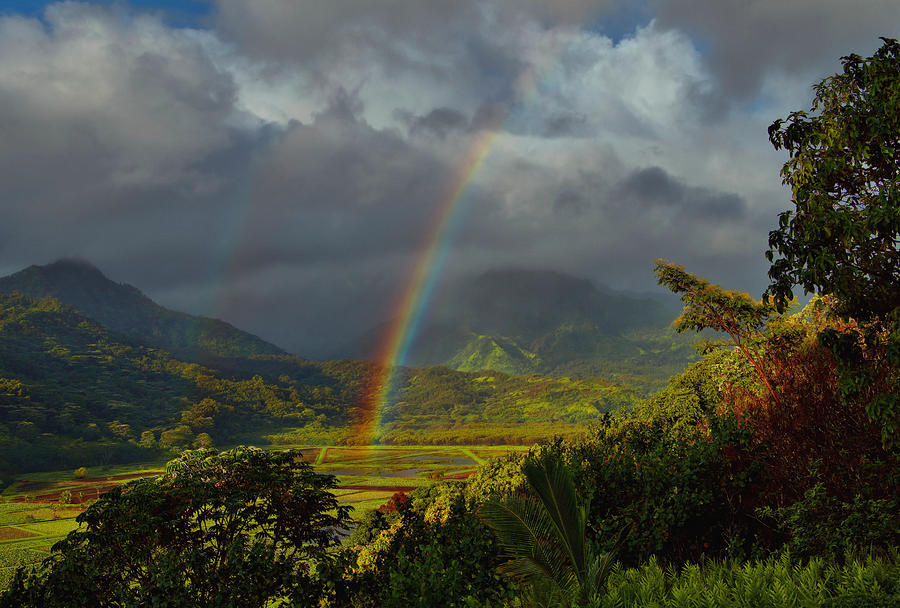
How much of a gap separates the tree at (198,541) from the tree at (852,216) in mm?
7648

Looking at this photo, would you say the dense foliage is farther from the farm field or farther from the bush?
the farm field

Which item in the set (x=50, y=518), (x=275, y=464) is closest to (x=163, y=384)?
(x=50, y=518)

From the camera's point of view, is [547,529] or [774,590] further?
[547,529]

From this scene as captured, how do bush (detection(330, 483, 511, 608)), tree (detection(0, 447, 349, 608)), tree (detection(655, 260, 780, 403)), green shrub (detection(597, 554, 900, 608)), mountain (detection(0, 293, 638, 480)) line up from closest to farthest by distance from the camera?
1. green shrub (detection(597, 554, 900, 608))
2. bush (detection(330, 483, 511, 608))
3. tree (detection(0, 447, 349, 608))
4. tree (detection(655, 260, 780, 403))
5. mountain (detection(0, 293, 638, 480))

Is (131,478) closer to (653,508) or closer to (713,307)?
(713,307)

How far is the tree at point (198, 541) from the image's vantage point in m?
7.29

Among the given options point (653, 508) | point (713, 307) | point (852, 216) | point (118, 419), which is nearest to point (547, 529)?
point (653, 508)

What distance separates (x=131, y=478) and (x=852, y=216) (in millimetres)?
A: 108075

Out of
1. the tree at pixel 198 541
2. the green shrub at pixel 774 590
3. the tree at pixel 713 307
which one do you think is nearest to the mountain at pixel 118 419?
the tree at pixel 713 307

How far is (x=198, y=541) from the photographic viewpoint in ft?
27.4

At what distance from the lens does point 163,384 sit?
197m

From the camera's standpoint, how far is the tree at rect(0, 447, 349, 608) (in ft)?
23.9

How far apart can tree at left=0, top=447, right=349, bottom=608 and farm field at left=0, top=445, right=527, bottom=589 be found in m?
25.2

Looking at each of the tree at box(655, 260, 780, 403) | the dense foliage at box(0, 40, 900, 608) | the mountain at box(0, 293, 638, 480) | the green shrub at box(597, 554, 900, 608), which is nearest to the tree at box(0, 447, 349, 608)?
the dense foliage at box(0, 40, 900, 608)
